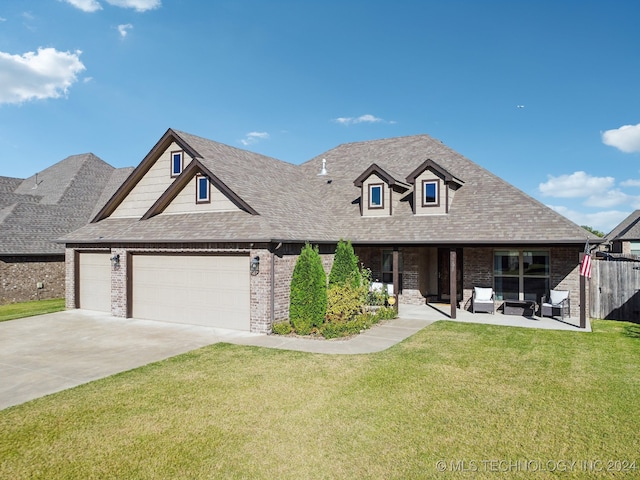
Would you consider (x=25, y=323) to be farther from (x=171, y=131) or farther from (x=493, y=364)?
(x=493, y=364)

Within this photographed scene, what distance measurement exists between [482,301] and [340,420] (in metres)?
11.0

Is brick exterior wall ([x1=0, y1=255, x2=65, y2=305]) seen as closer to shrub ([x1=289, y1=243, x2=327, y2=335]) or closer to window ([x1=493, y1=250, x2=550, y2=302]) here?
shrub ([x1=289, y1=243, x2=327, y2=335])

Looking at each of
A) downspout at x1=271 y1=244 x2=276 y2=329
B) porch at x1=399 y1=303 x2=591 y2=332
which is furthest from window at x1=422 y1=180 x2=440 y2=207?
downspout at x1=271 y1=244 x2=276 y2=329

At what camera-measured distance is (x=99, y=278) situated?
1695cm

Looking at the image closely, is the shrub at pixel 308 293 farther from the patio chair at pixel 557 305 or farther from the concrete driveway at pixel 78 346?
the patio chair at pixel 557 305

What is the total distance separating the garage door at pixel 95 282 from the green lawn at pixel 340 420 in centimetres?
926

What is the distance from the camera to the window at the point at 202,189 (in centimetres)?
1501

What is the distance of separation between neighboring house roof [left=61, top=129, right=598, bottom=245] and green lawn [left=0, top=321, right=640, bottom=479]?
523 cm

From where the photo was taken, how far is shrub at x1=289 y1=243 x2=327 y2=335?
1234 centimetres

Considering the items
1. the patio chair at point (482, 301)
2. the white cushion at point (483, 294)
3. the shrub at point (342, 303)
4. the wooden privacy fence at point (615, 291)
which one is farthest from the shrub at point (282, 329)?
the wooden privacy fence at point (615, 291)

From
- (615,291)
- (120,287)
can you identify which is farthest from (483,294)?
(120,287)

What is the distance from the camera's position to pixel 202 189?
1519 centimetres

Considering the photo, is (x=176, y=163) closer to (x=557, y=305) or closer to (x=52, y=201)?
(x=52, y=201)

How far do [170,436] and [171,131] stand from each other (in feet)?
43.9
